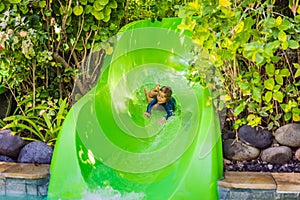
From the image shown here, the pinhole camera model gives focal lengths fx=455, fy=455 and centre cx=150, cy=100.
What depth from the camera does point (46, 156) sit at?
117 inches

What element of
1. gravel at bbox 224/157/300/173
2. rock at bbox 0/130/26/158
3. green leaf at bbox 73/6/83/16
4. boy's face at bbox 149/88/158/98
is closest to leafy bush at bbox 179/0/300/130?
gravel at bbox 224/157/300/173

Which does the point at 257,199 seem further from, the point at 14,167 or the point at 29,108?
the point at 29,108

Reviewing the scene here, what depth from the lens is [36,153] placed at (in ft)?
9.78

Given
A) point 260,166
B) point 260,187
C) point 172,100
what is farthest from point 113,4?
point 260,187

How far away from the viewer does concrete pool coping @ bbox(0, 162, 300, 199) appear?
8.12ft

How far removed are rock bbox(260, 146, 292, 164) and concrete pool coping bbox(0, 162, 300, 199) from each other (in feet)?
0.73

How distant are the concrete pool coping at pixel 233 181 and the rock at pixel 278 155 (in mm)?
222

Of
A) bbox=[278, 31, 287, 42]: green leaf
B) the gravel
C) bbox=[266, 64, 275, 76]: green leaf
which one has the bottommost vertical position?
the gravel

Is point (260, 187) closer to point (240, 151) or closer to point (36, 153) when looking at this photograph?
point (240, 151)

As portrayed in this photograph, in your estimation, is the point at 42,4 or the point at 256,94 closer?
the point at 256,94

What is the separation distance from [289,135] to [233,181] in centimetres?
62

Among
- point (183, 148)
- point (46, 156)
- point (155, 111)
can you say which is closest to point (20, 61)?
point (46, 156)

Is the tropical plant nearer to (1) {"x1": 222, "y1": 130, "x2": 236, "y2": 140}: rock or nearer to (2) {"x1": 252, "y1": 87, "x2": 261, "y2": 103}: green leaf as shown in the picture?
(1) {"x1": 222, "y1": 130, "x2": 236, "y2": 140}: rock

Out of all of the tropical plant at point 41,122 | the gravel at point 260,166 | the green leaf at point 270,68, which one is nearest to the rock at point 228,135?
the gravel at point 260,166
